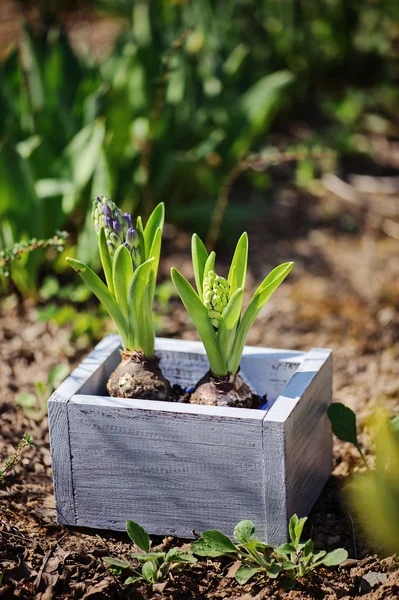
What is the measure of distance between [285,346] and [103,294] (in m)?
1.24

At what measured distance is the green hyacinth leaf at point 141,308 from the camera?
5.95ft

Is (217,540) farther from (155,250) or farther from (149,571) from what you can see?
(155,250)

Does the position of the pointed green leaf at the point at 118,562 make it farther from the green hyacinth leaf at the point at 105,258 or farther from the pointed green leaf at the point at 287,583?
the green hyacinth leaf at the point at 105,258

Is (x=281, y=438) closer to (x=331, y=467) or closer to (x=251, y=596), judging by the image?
(x=251, y=596)

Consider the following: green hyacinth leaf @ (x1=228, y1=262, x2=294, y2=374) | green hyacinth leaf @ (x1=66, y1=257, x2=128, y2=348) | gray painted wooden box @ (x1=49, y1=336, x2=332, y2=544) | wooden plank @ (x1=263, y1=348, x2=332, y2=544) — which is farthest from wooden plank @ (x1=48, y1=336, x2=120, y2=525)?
wooden plank @ (x1=263, y1=348, x2=332, y2=544)

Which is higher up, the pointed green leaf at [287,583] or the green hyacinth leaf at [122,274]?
the green hyacinth leaf at [122,274]

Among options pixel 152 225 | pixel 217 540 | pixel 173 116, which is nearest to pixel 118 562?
pixel 217 540

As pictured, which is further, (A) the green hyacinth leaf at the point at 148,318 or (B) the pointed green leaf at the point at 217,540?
(A) the green hyacinth leaf at the point at 148,318

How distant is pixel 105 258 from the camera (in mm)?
1910

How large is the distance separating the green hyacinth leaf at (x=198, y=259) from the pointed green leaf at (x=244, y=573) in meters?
0.57

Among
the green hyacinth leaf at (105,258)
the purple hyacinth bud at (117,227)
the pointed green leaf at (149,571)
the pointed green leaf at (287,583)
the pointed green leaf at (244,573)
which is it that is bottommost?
the pointed green leaf at (287,583)

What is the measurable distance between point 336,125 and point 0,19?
3.14 metres

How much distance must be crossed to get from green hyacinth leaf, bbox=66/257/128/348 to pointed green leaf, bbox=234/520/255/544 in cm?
49

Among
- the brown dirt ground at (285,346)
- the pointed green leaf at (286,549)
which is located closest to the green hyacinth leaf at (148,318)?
the brown dirt ground at (285,346)
